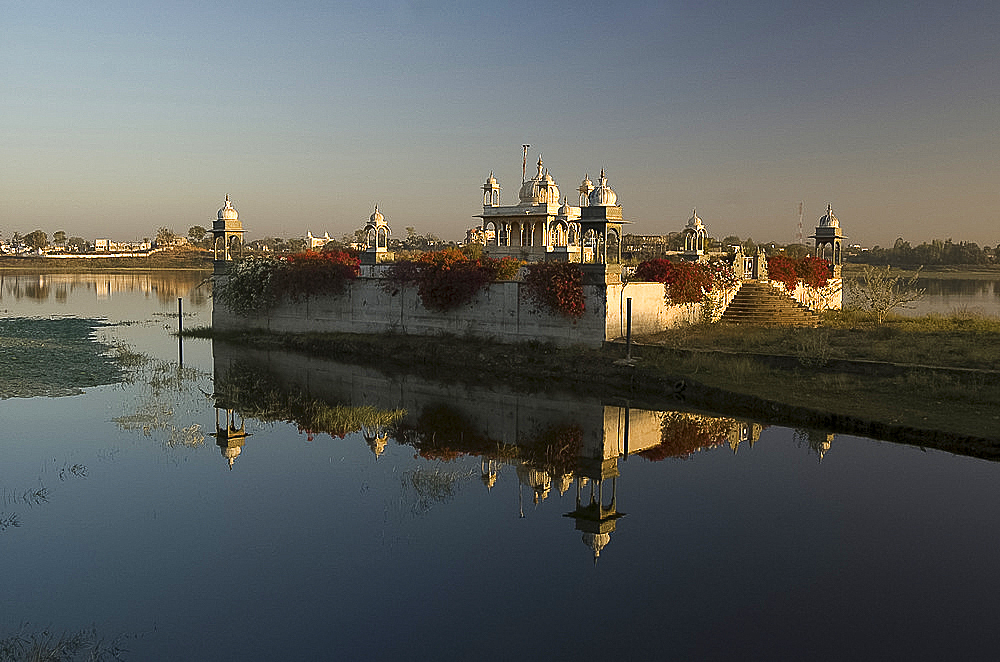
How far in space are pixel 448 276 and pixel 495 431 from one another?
11.3 metres

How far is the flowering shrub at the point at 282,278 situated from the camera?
1278 inches

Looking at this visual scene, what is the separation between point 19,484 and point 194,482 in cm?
274

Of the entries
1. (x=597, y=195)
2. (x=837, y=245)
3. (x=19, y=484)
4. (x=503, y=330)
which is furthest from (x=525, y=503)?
(x=837, y=245)

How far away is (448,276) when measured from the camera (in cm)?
2859

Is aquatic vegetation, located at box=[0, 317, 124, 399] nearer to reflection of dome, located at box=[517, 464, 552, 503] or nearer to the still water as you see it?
the still water

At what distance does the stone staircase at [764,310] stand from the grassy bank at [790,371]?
2.04 m

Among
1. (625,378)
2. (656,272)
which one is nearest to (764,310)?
(656,272)

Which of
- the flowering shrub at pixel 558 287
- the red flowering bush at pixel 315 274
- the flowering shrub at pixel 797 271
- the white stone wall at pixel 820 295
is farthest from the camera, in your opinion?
the white stone wall at pixel 820 295

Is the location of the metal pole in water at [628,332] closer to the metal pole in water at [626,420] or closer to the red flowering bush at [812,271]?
the metal pole in water at [626,420]

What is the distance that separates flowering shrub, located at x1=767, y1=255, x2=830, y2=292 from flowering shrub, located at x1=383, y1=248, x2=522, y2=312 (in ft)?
37.9

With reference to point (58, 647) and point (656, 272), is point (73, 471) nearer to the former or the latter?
point (58, 647)

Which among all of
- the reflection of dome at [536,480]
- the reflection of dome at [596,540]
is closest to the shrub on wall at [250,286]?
the reflection of dome at [536,480]

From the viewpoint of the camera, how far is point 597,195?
90.4 ft

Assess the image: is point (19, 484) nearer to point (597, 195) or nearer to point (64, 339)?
point (597, 195)
